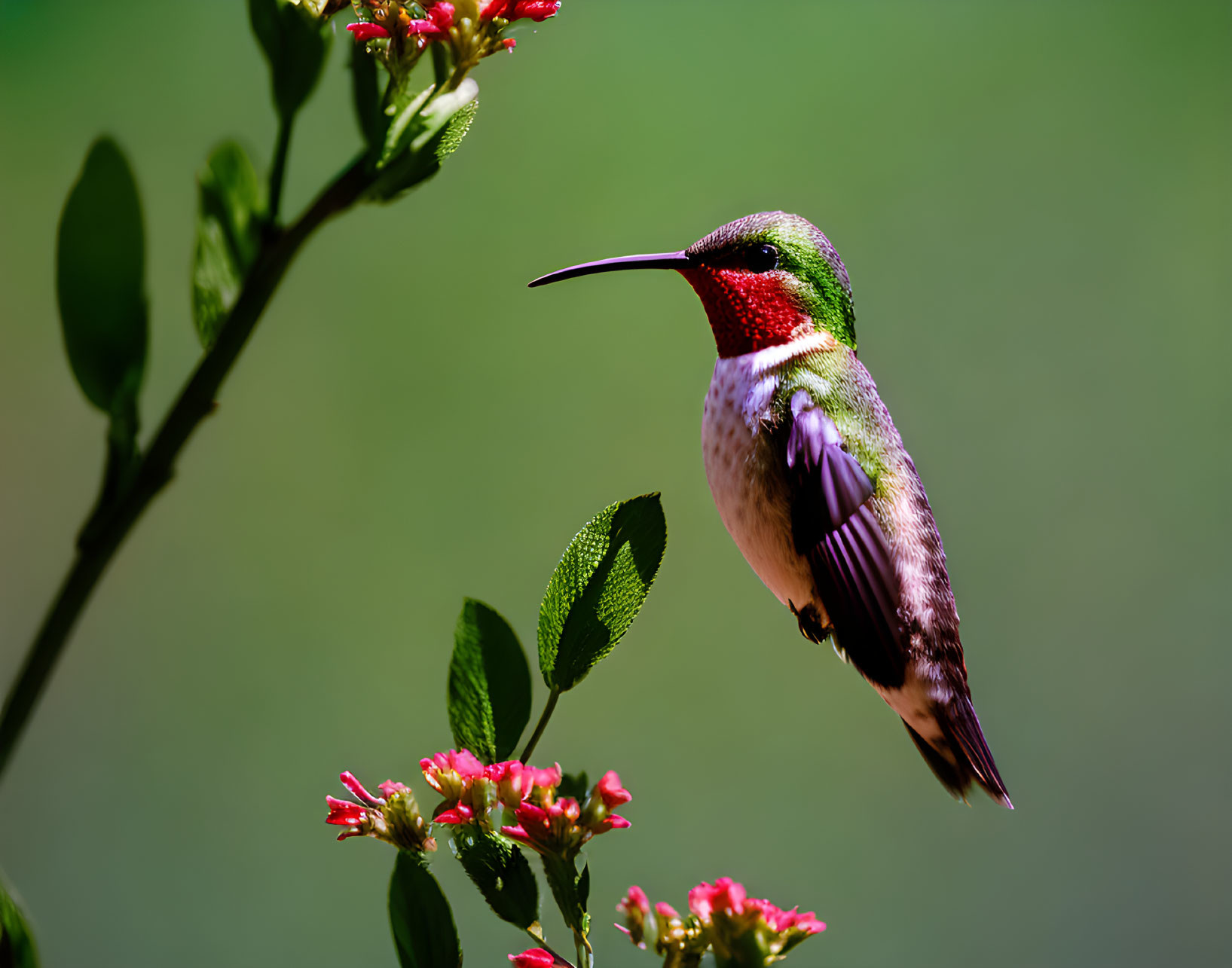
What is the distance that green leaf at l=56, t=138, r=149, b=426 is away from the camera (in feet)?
0.89

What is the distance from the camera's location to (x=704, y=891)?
1.02 ft

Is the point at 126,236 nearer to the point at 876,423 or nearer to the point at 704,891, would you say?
the point at 704,891

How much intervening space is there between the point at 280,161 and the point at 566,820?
0.22 metres

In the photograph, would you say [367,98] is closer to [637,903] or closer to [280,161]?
[280,161]

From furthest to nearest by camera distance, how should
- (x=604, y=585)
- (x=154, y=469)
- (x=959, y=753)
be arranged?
(x=959, y=753)
(x=604, y=585)
(x=154, y=469)

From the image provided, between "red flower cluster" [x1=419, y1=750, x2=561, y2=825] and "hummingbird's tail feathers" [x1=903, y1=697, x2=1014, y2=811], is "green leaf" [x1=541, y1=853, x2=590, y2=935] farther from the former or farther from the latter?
"hummingbird's tail feathers" [x1=903, y1=697, x2=1014, y2=811]

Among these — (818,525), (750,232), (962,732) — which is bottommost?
(962,732)

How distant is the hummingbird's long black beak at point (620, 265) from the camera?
1.56 feet

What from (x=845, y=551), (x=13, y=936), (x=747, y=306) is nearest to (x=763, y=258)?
(x=747, y=306)

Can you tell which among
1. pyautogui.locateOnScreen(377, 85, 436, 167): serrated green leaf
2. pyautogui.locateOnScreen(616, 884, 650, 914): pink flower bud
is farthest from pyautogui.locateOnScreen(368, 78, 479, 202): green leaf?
pyautogui.locateOnScreen(616, 884, 650, 914): pink flower bud

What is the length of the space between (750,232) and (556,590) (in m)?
0.23

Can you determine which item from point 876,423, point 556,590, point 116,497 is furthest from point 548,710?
point 876,423

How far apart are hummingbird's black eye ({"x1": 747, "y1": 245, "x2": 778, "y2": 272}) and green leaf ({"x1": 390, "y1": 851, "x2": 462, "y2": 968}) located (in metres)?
0.32

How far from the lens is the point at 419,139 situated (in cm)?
30
